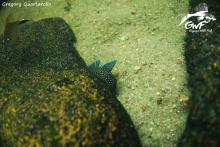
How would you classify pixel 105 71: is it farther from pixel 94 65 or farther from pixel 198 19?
pixel 198 19

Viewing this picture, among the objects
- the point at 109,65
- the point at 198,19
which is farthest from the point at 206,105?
the point at 198,19

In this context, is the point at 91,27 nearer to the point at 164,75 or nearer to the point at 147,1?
the point at 147,1

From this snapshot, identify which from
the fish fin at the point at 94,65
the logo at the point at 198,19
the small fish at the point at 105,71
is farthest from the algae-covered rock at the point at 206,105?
the fish fin at the point at 94,65

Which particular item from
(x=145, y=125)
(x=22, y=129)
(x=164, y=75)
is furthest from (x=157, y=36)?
(x=22, y=129)

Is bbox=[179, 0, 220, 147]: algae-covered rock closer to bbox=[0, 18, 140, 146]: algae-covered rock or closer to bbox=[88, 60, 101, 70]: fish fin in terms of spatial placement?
bbox=[0, 18, 140, 146]: algae-covered rock

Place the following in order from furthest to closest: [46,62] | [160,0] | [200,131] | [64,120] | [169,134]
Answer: [160,0]
[46,62]
[169,134]
[64,120]
[200,131]
